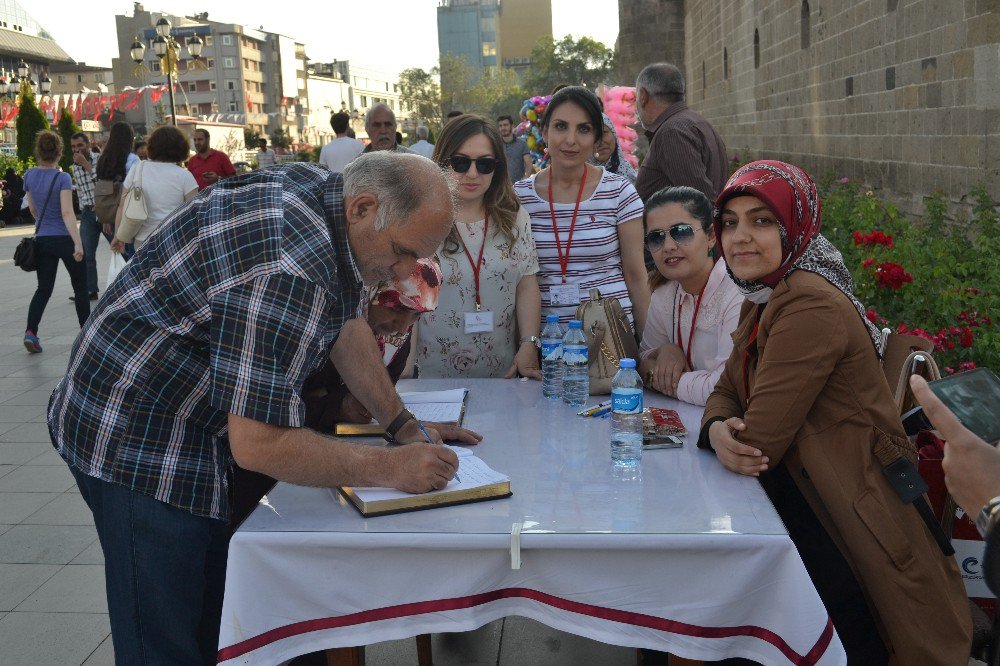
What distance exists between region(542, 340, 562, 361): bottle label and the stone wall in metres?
4.48

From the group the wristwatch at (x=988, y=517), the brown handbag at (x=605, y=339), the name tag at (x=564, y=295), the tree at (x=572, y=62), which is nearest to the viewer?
the wristwatch at (x=988, y=517)

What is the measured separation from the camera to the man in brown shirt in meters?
5.00

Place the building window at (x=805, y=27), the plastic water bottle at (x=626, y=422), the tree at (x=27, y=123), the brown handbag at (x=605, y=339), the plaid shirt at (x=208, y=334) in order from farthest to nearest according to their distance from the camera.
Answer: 1. the tree at (x=27, y=123)
2. the building window at (x=805, y=27)
3. the brown handbag at (x=605, y=339)
4. the plastic water bottle at (x=626, y=422)
5. the plaid shirt at (x=208, y=334)

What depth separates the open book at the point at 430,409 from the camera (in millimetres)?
Answer: 2693

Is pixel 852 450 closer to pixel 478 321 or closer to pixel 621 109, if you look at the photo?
pixel 478 321

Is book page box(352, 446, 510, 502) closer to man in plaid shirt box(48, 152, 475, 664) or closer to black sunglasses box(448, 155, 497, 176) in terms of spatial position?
man in plaid shirt box(48, 152, 475, 664)

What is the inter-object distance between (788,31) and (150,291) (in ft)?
39.6

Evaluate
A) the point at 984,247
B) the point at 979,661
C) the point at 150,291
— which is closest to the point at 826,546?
the point at 979,661

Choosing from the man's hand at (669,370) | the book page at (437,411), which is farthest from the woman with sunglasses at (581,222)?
the book page at (437,411)

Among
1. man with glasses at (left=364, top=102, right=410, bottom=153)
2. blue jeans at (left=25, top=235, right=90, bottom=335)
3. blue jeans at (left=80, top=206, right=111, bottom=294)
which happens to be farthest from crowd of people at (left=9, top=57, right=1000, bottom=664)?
blue jeans at (left=80, top=206, right=111, bottom=294)

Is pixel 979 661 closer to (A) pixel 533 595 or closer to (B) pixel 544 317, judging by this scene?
(A) pixel 533 595

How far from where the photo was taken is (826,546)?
2250 millimetres

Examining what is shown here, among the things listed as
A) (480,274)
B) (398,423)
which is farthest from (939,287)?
(398,423)

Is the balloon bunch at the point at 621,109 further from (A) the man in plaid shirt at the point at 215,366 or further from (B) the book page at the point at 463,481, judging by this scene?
(A) the man in plaid shirt at the point at 215,366
